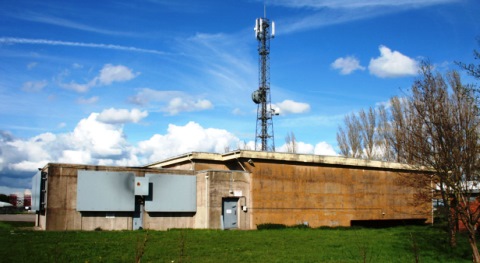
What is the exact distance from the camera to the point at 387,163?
39.6 metres

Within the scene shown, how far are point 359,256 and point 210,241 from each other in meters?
7.06

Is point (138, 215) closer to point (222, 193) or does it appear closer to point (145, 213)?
point (145, 213)

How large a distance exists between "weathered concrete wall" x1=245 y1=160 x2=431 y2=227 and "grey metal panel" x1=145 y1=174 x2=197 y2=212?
414cm

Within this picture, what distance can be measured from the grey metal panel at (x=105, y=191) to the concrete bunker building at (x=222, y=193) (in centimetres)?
6

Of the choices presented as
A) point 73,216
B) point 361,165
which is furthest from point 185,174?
point 361,165

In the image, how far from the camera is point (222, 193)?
103ft

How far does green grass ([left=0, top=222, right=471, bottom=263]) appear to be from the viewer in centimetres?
1644

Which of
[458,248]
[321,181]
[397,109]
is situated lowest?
[458,248]

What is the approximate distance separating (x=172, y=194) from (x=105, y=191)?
14.1ft

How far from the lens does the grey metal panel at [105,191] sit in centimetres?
2798

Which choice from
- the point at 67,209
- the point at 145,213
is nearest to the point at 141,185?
the point at 145,213

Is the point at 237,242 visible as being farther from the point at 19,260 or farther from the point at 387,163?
the point at 387,163

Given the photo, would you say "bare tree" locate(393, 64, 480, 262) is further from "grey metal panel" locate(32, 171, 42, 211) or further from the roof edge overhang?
"grey metal panel" locate(32, 171, 42, 211)

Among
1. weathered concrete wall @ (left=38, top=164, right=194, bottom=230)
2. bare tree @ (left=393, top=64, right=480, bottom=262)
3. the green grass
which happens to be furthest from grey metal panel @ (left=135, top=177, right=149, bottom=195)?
bare tree @ (left=393, top=64, right=480, bottom=262)
